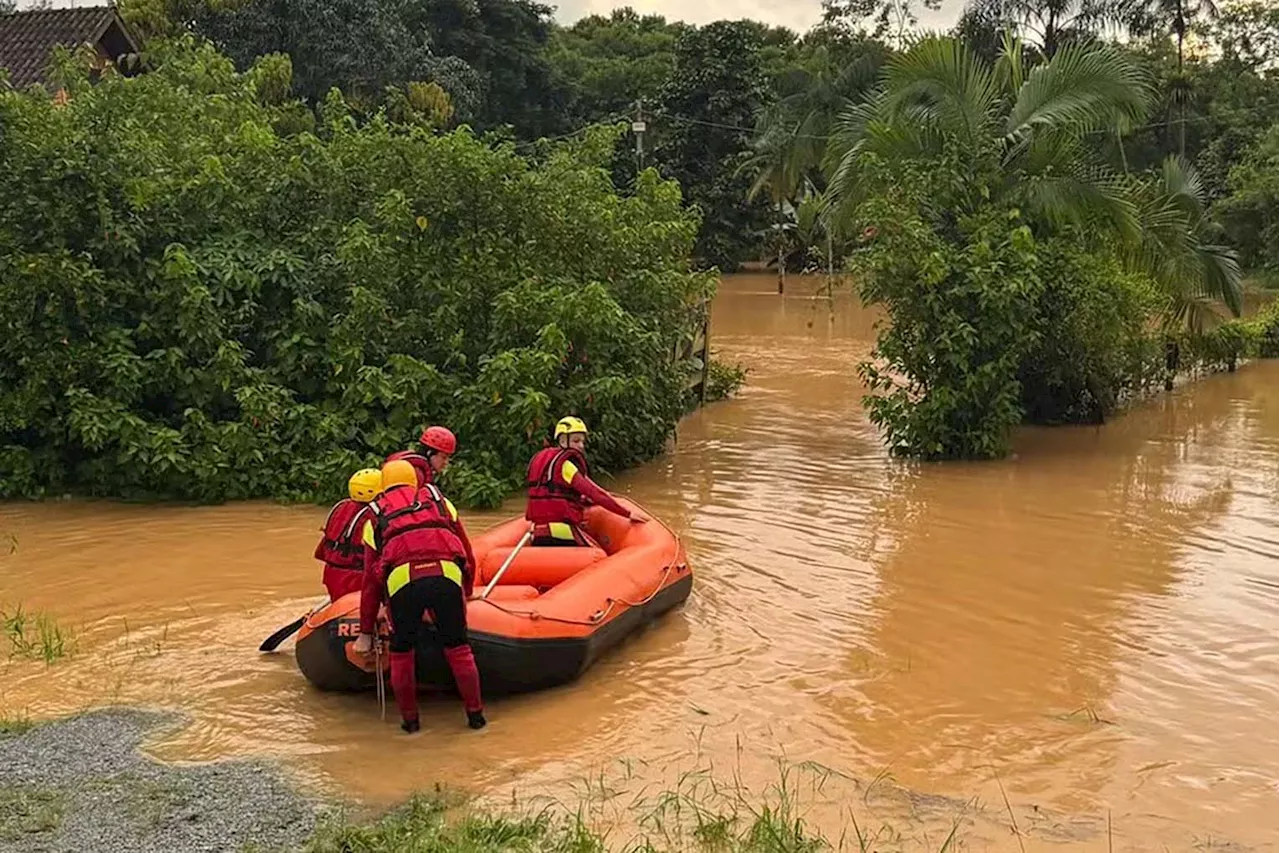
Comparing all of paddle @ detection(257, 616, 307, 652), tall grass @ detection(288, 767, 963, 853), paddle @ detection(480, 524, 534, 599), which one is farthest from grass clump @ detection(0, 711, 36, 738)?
paddle @ detection(480, 524, 534, 599)

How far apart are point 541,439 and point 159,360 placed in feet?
11.4

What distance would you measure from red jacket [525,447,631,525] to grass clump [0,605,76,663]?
293cm

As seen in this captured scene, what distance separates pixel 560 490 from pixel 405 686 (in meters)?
2.41

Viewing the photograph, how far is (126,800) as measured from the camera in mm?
5422

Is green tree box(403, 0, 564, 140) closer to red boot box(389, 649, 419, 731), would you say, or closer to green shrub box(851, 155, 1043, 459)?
green shrub box(851, 155, 1043, 459)

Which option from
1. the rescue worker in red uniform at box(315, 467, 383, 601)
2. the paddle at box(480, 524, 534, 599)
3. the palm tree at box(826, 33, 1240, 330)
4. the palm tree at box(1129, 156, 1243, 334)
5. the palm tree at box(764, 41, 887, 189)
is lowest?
the paddle at box(480, 524, 534, 599)

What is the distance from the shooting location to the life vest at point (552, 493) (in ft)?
28.5

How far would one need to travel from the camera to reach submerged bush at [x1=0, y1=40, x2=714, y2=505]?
11656 millimetres

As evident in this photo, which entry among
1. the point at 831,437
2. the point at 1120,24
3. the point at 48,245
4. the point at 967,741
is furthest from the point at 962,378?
the point at 1120,24

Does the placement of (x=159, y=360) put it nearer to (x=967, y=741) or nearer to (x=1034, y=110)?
(x=967, y=741)

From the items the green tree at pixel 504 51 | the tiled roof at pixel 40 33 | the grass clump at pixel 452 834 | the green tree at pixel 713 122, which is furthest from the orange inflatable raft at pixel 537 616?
the green tree at pixel 504 51

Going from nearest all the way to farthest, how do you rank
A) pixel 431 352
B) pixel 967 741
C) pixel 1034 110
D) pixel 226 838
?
pixel 226 838, pixel 967 741, pixel 431 352, pixel 1034 110

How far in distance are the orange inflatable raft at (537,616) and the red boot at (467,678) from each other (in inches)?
4.9

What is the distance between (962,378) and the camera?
13.9 metres
